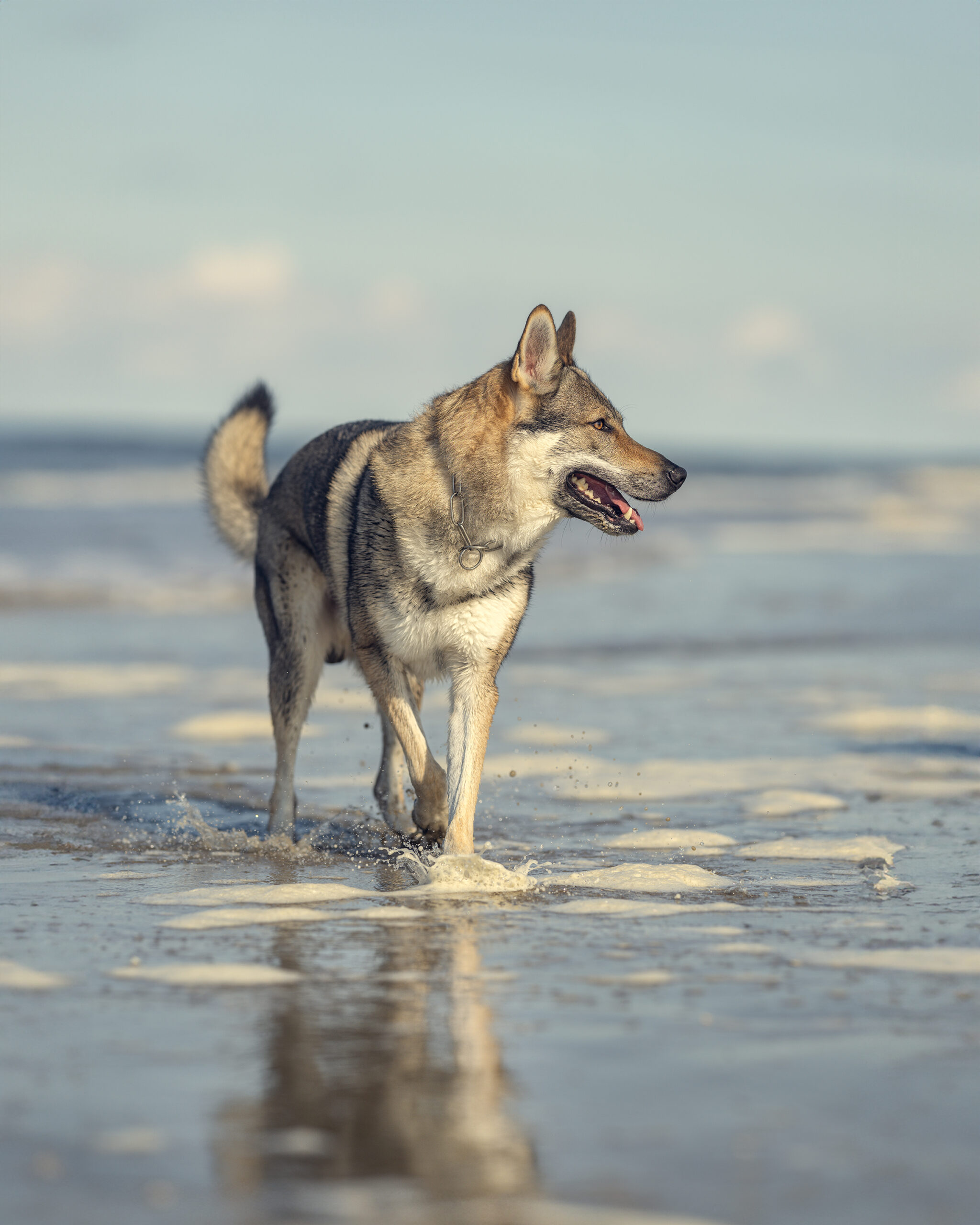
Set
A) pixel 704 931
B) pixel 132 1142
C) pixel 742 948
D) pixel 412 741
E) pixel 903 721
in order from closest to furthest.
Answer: pixel 132 1142 < pixel 742 948 < pixel 704 931 < pixel 412 741 < pixel 903 721

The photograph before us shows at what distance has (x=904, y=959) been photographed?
143 inches

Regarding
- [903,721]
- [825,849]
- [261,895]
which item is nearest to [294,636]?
[261,895]

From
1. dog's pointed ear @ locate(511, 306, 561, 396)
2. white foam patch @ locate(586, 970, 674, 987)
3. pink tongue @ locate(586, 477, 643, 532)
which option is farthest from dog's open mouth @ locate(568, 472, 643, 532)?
white foam patch @ locate(586, 970, 674, 987)

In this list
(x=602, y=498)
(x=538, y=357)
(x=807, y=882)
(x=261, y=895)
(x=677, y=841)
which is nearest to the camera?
(x=261, y=895)

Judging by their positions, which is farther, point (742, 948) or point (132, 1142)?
point (742, 948)

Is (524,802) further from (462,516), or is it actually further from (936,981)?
(936,981)

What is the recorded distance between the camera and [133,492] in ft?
101

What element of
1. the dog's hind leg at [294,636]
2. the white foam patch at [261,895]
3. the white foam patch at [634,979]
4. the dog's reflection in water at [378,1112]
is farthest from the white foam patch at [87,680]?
the white foam patch at [634,979]

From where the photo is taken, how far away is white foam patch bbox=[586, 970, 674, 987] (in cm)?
342

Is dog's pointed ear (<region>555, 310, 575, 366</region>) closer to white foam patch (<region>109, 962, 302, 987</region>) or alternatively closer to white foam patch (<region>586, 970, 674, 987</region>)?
white foam patch (<region>586, 970, 674, 987</region>)

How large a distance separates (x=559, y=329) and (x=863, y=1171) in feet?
11.3

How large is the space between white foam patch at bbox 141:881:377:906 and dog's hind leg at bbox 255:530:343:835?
1.47 metres

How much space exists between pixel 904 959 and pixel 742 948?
0.41 meters

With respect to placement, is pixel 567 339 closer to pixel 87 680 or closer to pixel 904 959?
pixel 904 959
